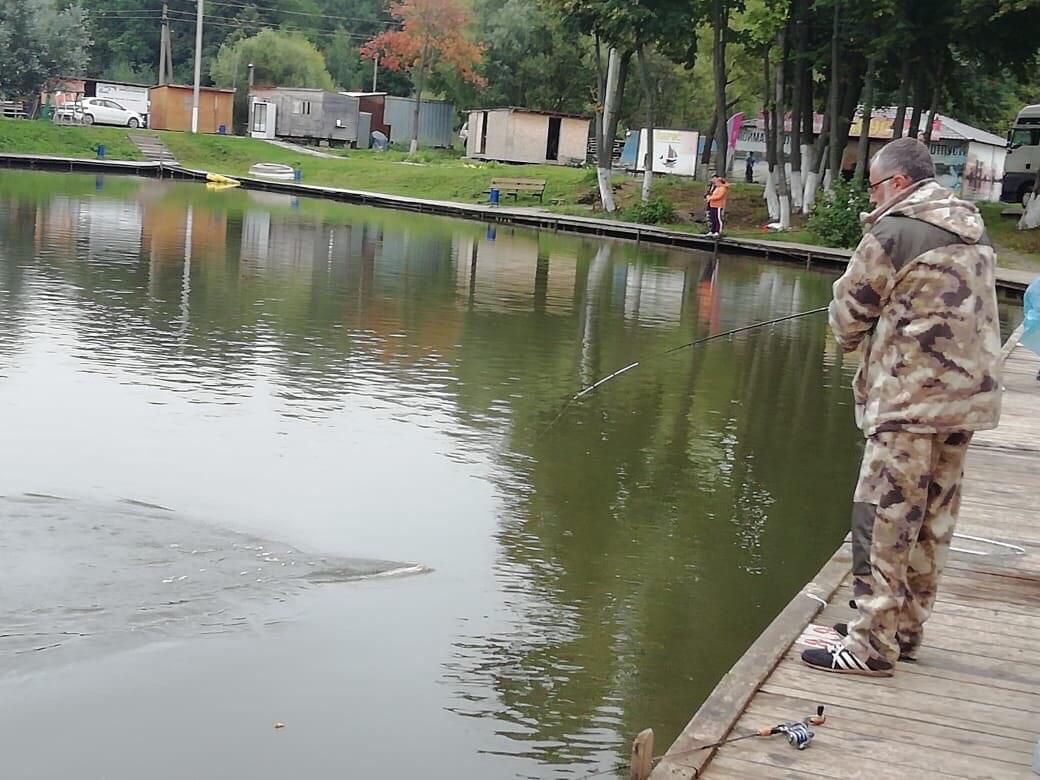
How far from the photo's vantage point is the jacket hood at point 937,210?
14.7ft

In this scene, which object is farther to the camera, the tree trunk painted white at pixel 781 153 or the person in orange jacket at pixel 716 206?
the tree trunk painted white at pixel 781 153

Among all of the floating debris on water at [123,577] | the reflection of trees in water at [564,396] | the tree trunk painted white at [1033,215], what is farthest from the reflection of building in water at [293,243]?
the tree trunk painted white at [1033,215]

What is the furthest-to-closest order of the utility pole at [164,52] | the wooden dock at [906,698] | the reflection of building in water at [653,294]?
the utility pole at [164,52] < the reflection of building in water at [653,294] < the wooden dock at [906,698]

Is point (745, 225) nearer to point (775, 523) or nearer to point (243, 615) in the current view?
point (775, 523)

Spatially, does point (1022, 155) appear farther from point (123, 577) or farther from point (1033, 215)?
point (123, 577)

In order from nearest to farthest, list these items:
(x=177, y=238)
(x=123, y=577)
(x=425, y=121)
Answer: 1. (x=123, y=577)
2. (x=177, y=238)
3. (x=425, y=121)

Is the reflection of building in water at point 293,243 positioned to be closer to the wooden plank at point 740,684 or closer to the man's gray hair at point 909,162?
the wooden plank at point 740,684

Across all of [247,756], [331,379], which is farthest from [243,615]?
[331,379]

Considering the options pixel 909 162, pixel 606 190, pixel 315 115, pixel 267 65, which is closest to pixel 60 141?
pixel 315 115

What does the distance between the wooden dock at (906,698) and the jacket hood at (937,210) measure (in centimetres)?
154

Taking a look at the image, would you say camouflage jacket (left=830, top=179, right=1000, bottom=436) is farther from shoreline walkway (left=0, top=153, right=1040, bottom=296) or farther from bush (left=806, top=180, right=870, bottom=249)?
bush (left=806, top=180, right=870, bottom=249)

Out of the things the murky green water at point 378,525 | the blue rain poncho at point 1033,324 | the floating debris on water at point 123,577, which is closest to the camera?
the murky green water at point 378,525

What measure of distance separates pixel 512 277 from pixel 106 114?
4677 centimetres

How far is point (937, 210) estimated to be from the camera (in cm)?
450
